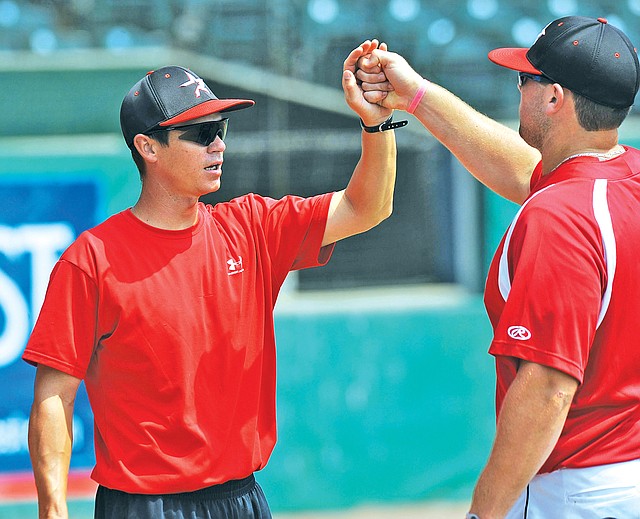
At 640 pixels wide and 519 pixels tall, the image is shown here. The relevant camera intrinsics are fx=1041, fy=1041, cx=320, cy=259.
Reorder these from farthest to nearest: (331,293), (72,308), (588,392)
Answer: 1. (331,293)
2. (72,308)
3. (588,392)

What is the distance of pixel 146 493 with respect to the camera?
2770 mm

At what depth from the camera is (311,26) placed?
6.28m

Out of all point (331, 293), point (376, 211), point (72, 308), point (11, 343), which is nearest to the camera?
point (72, 308)

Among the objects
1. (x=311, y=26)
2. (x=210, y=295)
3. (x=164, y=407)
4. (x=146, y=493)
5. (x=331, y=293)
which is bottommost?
(x=331, y=293)

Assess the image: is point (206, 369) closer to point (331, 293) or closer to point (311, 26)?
point (331, 293)

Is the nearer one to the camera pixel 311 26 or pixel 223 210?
pixel 223 210

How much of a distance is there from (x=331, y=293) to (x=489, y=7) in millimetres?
2177

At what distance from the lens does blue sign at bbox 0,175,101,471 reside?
5238 millimetres

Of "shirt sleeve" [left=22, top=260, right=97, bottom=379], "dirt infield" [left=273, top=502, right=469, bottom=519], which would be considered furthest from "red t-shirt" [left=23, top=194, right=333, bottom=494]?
"dirt infield" [left=273, top=502, right=469, bottom=519]

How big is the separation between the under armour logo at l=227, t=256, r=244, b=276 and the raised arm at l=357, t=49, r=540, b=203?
66 centimetres

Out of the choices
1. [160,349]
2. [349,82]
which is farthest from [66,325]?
[349,82]

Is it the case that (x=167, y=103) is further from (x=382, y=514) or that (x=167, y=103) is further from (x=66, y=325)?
(x=382, y=514)

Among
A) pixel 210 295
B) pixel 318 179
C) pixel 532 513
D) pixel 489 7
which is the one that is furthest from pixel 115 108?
pixel 532 513

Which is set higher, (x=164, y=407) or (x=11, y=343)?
(x=164, y=407)
